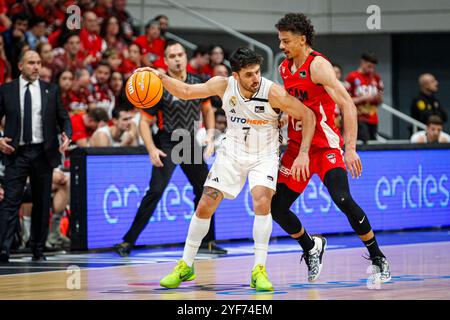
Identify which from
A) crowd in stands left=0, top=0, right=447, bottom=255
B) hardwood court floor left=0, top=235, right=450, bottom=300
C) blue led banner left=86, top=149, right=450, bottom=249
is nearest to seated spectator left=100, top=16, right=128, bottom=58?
crowd in stands left=0, top=0, right=447, bottom=255

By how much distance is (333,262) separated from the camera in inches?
420

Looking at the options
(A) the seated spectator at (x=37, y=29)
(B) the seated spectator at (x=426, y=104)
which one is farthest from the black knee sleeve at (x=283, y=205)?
(B) the seated spectator at (x=426, y=104)

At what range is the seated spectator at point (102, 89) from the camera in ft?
50.4

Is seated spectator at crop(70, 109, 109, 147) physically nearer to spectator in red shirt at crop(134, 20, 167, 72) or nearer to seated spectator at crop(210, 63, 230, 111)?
seated spectator at crop(210, 63, 230, 111)

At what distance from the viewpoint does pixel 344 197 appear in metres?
8.37

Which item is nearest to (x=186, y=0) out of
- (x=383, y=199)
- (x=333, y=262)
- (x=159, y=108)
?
(x=383, y=199)

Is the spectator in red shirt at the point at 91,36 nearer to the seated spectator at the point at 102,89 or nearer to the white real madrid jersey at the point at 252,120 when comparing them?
the seated spectator at the point at 102,89

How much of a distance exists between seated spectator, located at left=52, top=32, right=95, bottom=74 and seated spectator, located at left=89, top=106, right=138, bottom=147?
6.08 feet

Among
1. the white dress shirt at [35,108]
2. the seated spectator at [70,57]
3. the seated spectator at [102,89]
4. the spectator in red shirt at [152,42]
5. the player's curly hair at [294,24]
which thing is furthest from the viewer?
the spectator in red shirt at [152,42]

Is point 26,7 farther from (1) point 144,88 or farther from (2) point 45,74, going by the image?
(1) point 144,88

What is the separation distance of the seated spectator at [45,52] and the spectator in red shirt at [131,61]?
72.2 inches

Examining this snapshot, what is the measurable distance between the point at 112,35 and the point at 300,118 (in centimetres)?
939

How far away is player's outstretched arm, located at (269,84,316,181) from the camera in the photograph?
27.3 ft

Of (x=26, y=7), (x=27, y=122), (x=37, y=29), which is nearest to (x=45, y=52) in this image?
(x=37, y=29)
